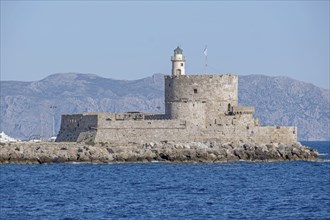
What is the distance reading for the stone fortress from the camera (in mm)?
61719

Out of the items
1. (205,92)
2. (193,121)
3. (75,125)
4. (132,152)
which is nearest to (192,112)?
(193,121)

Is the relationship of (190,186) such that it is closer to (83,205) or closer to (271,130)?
(83,205)

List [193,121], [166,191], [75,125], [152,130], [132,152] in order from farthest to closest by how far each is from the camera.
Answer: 1. [75,125]
2. [193,121]
3. [152,130]
4. [132,152]
5. [166,191]

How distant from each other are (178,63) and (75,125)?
21.6ft

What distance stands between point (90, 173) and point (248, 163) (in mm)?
10131

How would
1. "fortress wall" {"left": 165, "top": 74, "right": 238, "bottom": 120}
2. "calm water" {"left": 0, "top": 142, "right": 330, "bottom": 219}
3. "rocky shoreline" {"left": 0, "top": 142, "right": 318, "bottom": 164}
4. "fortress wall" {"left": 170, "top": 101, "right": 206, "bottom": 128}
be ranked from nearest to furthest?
"calm water" {"left": 0, "top": 142, "right": 330, "bottom": 219} → "rocky shoreline" {"left": 0, "top": 142, "right": 318, "bottom": 164} → "fortress wall" {"left": 170, "top": 101, "right": 206, "bottom": 128} → "fortress wall" {"left": 165, "top": 74, "right": 238, "bottom": 120}

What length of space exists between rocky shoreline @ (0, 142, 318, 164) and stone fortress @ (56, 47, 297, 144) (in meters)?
1.53

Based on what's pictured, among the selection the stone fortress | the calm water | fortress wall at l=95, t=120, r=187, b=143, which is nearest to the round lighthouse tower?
the stone fortress

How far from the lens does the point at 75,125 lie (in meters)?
65.9

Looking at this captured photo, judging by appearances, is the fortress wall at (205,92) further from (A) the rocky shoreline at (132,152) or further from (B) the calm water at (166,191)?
(B) the calm water at (166,191)

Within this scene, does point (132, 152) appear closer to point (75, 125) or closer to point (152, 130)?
point (152, 130)

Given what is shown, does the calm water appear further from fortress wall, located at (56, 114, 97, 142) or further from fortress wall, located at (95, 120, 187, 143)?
fortress wall, located at (56, 114, 97, 142)

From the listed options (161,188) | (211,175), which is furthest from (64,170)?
(161,188)

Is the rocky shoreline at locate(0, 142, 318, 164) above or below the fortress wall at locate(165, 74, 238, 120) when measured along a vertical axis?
below
